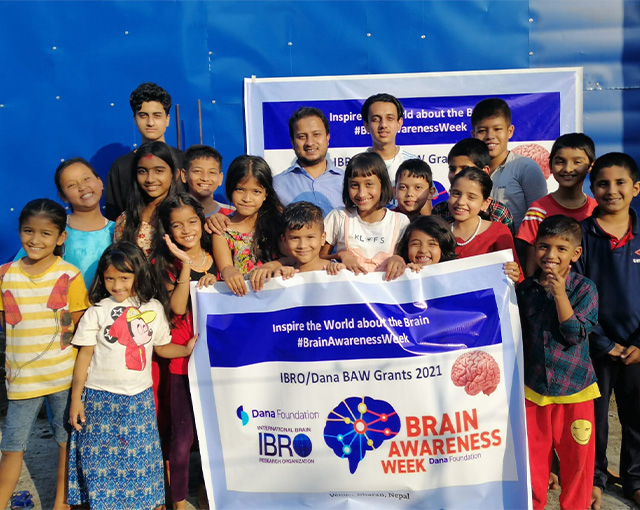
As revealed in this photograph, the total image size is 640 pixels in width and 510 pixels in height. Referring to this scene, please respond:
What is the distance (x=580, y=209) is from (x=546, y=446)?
1.38m

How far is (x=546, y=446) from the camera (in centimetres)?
324

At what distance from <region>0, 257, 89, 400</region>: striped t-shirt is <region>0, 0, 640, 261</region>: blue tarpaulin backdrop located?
7.80 ft

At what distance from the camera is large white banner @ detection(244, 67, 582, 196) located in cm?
522

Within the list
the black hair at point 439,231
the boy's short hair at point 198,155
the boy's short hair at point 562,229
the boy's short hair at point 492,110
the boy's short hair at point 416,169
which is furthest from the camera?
the boy's short hair at point 492,110

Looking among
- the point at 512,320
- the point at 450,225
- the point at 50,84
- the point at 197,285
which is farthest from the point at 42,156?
the point at 512,320

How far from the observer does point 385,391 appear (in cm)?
313

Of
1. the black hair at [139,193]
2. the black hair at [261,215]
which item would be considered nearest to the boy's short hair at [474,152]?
the black hair at [261,215]

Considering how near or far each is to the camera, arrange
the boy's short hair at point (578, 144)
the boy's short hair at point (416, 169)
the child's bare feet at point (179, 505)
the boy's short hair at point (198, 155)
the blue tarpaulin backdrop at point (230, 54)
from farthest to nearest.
Result: the blue tarpaulin backdrop at point (230, 54), the boy's short hair at point (198, 155), the boy's short hair at point (578, 144), the boy's short hair at point (416, 169), the child's bare feet at point (179, 505)

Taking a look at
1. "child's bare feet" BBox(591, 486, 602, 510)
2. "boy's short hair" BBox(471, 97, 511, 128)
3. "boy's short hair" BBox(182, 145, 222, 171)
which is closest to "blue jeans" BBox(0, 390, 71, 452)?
"boy's short hair" BBox(182, 145, 222, 171)

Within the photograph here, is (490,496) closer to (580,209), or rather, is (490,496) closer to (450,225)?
(450,225)

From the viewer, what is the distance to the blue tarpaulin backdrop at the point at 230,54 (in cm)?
521

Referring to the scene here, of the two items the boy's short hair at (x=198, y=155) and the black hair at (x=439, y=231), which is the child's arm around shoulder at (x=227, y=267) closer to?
the boy's short hair at (x=198, y=155)

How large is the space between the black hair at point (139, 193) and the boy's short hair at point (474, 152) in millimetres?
1712

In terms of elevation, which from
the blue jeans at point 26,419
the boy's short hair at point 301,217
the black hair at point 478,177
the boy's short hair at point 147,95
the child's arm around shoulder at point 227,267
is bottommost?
the blue jeans at point 26,419
